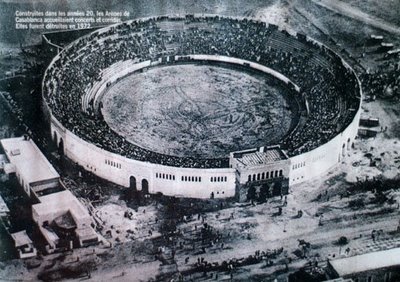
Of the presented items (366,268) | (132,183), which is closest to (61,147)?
(132,183)

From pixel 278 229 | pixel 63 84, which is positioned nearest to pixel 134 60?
pixel 63 84

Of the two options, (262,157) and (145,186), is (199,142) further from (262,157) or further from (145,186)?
(262,157)

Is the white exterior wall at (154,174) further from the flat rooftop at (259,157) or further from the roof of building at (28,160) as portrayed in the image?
the roof of building at (28,160)

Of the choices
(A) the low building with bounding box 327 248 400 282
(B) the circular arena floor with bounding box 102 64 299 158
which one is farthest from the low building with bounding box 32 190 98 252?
(A) the low building with bounding box 327 248 400 282

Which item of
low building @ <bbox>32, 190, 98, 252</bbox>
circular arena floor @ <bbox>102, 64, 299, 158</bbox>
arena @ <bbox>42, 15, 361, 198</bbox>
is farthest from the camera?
circular arena floor @ <bbox>102, 64, 299, 158</bbox>

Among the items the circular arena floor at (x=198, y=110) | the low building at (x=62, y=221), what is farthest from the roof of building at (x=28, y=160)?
the circular arena floor at (x=198, y=110)

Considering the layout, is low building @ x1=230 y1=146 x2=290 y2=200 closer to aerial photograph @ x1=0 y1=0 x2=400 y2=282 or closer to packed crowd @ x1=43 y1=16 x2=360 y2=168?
aerial photograph @ x1=0 y1=0 x2=400 y2=282
